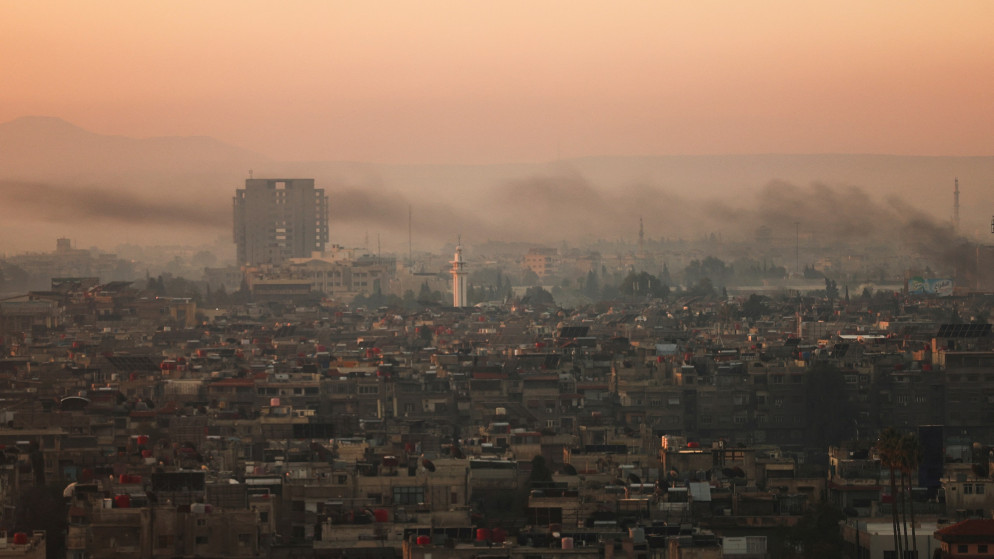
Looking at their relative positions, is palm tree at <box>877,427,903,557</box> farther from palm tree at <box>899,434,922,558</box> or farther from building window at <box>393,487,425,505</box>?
building window at <box>393,487,425,505</box>

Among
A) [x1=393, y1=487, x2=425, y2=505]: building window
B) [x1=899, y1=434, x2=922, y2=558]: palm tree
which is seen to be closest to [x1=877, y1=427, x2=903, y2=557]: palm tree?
[x1=899, y1=434, x2=922, y2=558]: palm tree

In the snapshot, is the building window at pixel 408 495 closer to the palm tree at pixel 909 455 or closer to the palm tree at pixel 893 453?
the palm tree at pixel 893 453

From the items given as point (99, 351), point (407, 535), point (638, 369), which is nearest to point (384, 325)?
point (99, 351)

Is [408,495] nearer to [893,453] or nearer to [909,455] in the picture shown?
[893,453]

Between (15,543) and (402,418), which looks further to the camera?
(402,418)

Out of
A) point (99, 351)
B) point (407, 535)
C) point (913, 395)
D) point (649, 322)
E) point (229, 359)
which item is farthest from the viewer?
point (649, 322)

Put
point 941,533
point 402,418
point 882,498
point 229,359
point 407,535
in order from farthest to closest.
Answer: point 229,359 < point 402,418 < point 882,498 < point 407,535 < point 941,533

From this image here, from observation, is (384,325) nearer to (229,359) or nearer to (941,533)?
(229,359)

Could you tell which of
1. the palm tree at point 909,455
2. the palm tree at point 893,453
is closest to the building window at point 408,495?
the palm tree at point 893,453

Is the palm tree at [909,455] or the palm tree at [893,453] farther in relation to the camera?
the palm tree at [909,455]

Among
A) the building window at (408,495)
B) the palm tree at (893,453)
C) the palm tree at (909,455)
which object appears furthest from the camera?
the building window at (408,495)

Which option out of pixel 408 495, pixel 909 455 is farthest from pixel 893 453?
pixel 408 495
